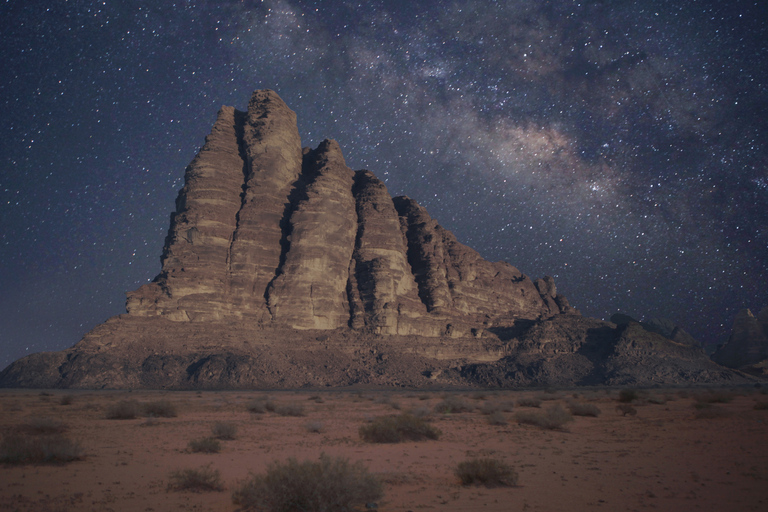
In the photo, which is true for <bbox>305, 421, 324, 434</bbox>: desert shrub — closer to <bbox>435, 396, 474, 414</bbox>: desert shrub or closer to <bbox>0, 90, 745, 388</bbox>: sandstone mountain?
<bbox>435, 396, 474, 414</bbox>: desert shrub

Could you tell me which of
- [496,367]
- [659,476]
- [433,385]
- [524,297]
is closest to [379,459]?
[659,476]

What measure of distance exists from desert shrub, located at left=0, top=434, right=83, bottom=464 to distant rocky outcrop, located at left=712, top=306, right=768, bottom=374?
14558cm

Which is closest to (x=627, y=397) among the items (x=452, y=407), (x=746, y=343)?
(x=452, y=407)

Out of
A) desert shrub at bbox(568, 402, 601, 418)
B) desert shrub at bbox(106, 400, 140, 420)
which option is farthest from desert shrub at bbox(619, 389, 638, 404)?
desert shrub at bbox(106, 400, 140, 420)

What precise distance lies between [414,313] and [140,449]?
82351mm

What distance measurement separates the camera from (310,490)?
239 inches

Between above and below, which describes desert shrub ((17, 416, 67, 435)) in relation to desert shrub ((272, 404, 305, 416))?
above

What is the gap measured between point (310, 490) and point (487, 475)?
13.1 ft

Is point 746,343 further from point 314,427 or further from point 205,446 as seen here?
point 205,446

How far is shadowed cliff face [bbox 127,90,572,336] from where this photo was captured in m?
83.2

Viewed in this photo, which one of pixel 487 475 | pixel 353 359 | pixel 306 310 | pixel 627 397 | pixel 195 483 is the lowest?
pixel 353 359

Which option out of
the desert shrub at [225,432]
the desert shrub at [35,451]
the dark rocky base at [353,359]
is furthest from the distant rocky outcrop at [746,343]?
the desert shrub at [35,451]

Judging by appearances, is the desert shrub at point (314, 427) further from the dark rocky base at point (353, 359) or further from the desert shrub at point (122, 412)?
the dark rocky base at point (353, 359)

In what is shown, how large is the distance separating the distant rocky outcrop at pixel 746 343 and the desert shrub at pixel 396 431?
13569cm
